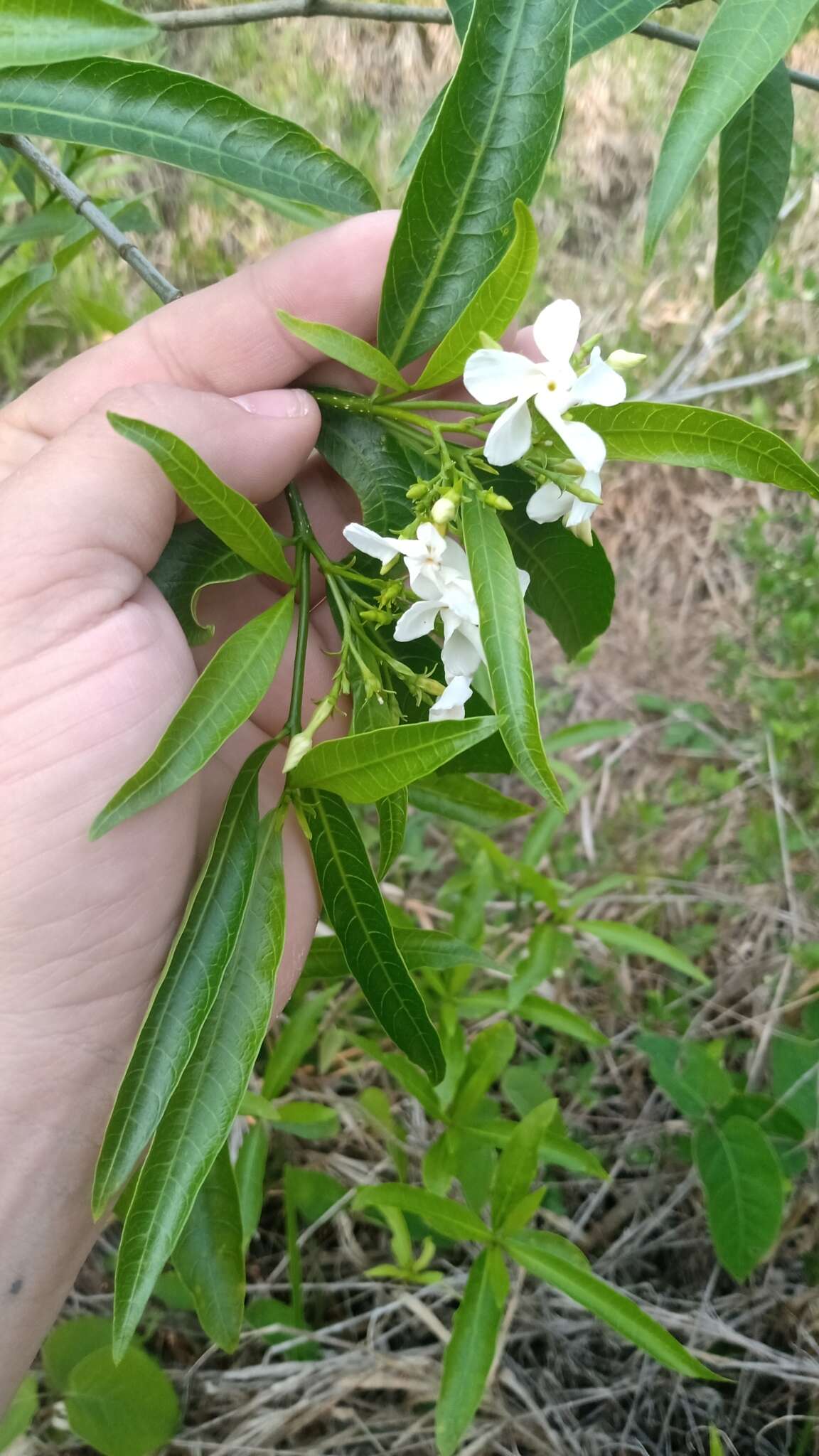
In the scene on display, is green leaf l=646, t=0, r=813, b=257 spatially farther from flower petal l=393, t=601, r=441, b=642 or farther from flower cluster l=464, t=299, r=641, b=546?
flower petal l=393, t=601, r=441, b=642

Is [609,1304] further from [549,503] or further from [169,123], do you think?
[169,123]

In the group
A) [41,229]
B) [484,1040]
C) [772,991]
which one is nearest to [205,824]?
[484,1040]

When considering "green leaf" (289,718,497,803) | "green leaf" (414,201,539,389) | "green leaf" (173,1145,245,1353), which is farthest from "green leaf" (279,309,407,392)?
"green leaf" (173,1145,245,1353)

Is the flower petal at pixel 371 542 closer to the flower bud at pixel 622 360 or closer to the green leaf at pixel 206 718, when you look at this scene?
the green leaf at pixel 206 718

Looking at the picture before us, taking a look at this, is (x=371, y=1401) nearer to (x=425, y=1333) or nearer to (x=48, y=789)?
(x=425, y=1333)

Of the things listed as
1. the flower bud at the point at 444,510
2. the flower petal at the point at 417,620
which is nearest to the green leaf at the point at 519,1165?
the flower petal at the point at 417,620
